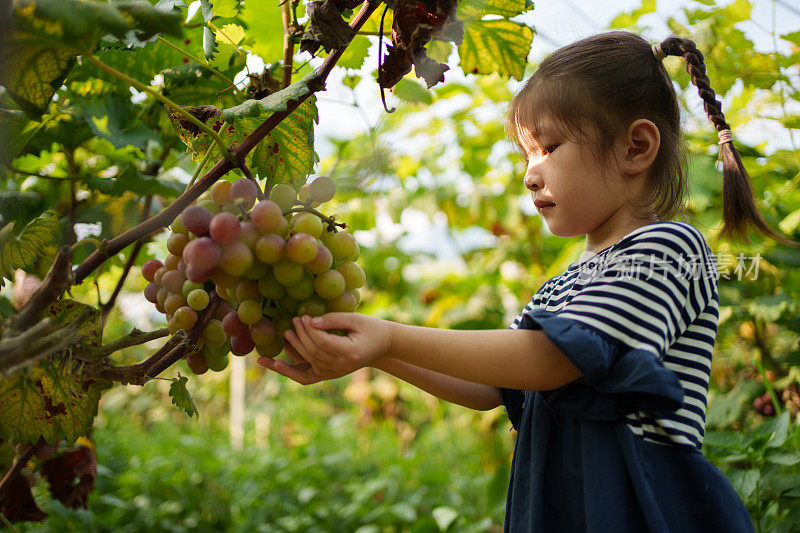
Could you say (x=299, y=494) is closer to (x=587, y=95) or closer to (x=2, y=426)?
(x=2, y=426)

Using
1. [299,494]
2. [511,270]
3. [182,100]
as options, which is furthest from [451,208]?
[182,100]

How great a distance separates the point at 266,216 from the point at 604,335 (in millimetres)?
431

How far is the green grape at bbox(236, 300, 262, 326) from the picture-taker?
71 centimetres

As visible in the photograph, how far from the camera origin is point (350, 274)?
748 millimetres

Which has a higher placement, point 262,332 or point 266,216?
point 266,216

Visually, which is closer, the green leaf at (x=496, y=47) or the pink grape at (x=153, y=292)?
the pink grape at (x=153, y=292)

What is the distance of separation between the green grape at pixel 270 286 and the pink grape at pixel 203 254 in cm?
7

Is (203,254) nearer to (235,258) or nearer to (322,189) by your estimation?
→ (235,258)

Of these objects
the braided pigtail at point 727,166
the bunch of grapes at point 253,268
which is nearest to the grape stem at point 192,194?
the bunch of grapes at point 253,268

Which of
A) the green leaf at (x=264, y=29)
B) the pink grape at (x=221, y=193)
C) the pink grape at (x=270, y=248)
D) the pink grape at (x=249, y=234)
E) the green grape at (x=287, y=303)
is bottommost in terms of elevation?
the green grape at (x=287, y=303)

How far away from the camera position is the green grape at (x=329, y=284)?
0.71 meters

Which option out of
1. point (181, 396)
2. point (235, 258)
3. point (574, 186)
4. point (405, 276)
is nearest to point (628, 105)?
point (574, 186)

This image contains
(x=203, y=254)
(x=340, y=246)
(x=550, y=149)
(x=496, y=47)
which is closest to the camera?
(x=203, y=254)

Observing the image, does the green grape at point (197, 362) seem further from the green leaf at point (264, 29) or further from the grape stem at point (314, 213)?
the green leaf at point (264, 29)
